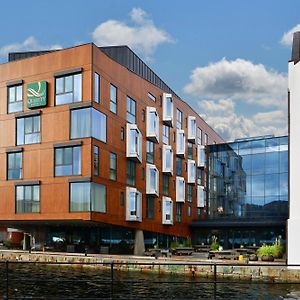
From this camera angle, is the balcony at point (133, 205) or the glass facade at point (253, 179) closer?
the balcony at point (133, 205)

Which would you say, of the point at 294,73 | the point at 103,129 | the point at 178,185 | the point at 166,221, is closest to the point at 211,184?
the point at 178,185

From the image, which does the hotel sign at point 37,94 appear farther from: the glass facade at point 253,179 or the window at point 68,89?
the glass facade at point 253,179

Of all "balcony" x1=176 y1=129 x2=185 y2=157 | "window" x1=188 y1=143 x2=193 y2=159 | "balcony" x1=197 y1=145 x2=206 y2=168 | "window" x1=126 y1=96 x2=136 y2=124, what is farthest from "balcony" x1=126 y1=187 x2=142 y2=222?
"balcony" x1=197 y1=145 x2=206 y2=168

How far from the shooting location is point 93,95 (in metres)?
42.6

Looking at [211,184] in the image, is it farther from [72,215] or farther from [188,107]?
[72,215]

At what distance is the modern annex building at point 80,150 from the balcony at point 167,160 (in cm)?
119

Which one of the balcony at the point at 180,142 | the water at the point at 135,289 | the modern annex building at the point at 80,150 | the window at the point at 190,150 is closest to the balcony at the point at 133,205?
the modern annex building at the point at 80,150

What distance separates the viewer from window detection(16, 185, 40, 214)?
44.6 m

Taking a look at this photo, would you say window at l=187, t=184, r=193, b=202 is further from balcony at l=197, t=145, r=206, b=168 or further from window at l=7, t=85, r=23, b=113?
window at l=7, t=85, r=23, b=113

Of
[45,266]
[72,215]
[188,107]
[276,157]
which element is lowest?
[45,266]

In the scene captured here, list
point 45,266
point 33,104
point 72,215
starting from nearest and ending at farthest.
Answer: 1. point 45,266
2. point 72,215
3. point 33,104

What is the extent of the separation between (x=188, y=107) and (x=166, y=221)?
54.3 ft

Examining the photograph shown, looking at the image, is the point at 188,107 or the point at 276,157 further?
the point at 188,107

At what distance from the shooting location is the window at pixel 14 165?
46281mm
